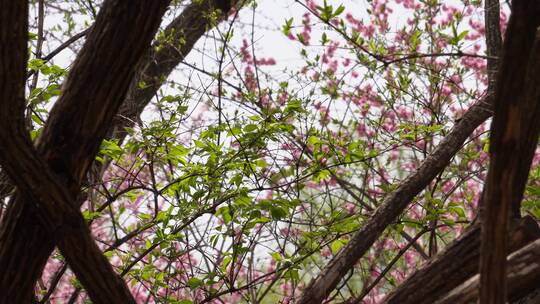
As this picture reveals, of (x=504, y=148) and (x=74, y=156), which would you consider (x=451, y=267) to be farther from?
(x=74, y=156)

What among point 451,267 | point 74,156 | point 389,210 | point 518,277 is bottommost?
point 518,277

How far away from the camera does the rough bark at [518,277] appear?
1707 millimetres

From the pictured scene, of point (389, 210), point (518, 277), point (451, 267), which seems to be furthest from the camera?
point (389, 210)

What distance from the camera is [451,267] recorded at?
186 cm

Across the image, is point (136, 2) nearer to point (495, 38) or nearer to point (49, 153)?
point (49, 153)

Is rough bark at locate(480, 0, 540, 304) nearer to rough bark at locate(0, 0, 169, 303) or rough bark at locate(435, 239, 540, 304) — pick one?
rough bark at locate(435, 239, 540, 304)

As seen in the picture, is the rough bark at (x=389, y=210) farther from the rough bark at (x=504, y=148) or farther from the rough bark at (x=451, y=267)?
the rough bark at (x=504, y=148)

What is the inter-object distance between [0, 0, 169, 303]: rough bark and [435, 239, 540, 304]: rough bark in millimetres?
932

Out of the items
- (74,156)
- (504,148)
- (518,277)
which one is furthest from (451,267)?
(74,156)

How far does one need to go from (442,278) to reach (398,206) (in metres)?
0.68

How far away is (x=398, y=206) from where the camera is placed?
2533mm

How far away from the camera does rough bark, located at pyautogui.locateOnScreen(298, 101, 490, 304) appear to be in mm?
2354

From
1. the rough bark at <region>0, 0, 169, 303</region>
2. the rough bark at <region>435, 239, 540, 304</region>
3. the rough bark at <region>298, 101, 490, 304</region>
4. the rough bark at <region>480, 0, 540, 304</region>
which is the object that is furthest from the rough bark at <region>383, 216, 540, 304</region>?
the rough bark at <region>0, 0, 169, 303</region>

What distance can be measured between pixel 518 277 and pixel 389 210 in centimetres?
80
